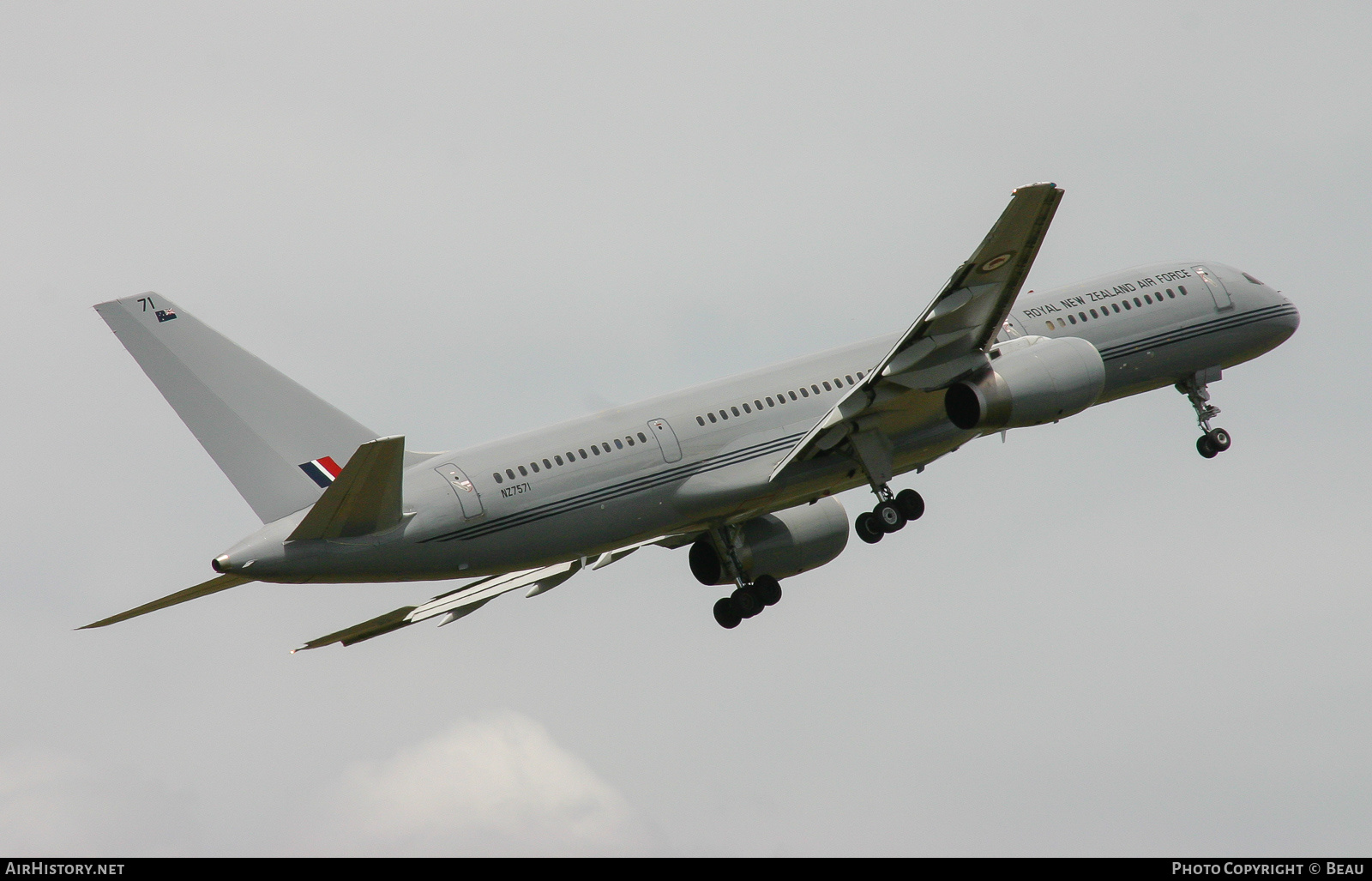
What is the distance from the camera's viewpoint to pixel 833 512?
37500mm

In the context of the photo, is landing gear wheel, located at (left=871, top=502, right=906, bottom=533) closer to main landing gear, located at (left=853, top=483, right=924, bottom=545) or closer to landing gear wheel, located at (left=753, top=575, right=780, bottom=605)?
main landing gear, located at (left=853, top=483, right=924, bottom=545)

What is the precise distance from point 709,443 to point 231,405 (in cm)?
871

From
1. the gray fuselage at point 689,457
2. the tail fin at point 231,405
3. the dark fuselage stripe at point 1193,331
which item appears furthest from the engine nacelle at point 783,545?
the tail fin at point 231,405

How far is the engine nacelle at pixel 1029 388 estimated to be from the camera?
3219 cm

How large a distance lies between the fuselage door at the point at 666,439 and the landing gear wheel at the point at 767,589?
486cm

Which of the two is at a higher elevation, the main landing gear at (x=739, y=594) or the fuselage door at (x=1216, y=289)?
the fuselage door at (x=1216, y=289)

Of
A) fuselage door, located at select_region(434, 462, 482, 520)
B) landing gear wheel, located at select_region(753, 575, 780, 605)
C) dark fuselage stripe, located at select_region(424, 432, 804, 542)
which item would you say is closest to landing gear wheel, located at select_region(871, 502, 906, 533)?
dark fuselage stripe, located at select_region(424, 432, 804, 542)

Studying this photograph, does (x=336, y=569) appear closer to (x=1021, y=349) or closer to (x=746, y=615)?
(x=746, y=615)

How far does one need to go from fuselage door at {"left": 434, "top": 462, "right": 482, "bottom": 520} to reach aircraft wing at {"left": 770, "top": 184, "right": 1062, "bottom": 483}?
594cm

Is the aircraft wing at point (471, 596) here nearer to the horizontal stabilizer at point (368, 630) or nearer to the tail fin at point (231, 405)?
the horizontal stabilizer at point (368, 630)

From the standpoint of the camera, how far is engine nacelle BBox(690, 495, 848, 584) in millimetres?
36500

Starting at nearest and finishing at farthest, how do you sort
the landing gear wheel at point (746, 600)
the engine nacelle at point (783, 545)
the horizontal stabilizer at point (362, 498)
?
the horizontal stabilizer at point (362, 498), the landing gear wheel at point (746, 600), the engine nacelle at point (783, 545)
